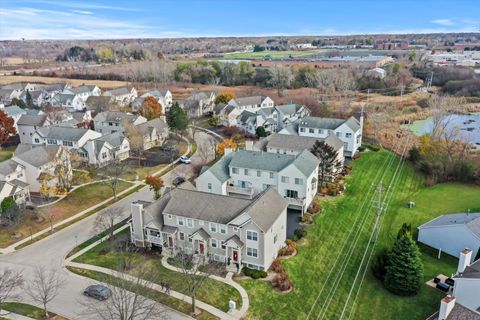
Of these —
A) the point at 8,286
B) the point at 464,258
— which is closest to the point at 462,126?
the point at 464,258

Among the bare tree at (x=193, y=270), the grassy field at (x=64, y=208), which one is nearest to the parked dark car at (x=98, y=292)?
the bare tree at (x=193, y=270)

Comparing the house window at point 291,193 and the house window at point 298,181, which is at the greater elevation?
the house window at point 298,181

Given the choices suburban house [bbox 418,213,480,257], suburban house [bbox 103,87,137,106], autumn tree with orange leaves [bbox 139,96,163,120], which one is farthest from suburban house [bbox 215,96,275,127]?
suburban house [bbox 418,213,480,257]

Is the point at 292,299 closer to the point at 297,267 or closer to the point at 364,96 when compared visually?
the point at 297,267

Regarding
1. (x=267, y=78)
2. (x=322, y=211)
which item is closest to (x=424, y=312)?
(x=322, y=211)

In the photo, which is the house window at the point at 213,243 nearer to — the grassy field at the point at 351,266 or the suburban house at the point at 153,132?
the grassy field at the point at 351,266

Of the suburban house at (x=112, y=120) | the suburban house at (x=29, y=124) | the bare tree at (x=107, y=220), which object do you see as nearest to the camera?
the bare tree at (x=107, y=220)

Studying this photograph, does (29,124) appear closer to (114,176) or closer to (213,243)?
(114,176)
